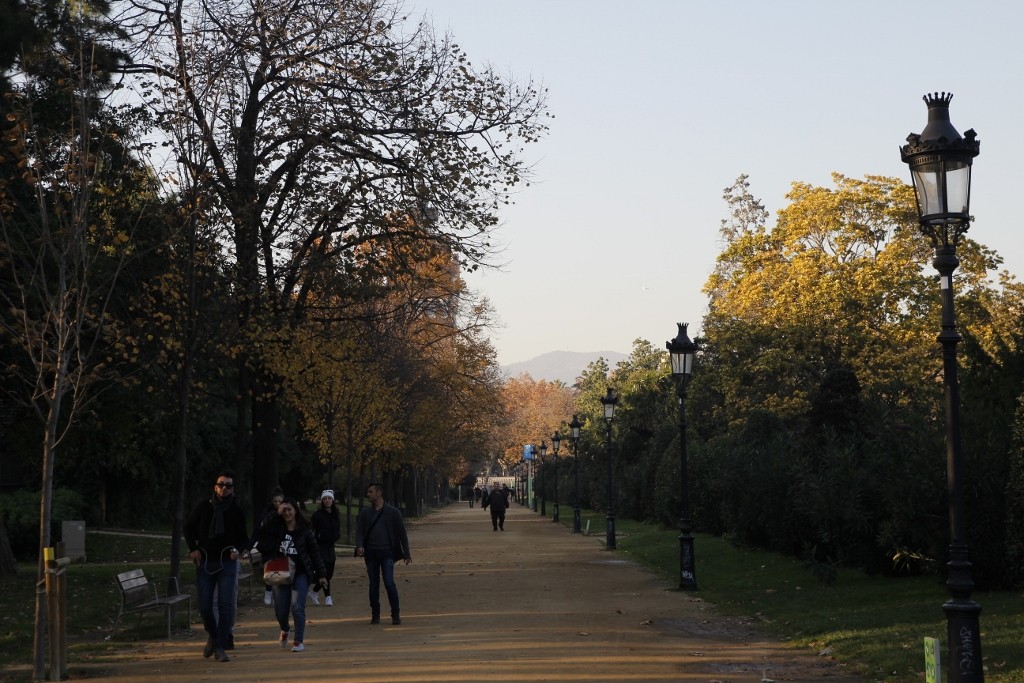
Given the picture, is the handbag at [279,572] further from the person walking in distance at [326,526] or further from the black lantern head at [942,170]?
the black lantern head at [942,170]

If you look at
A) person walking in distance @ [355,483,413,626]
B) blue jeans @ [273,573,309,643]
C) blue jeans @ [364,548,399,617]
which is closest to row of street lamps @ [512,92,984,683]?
blue jeans @ [273,573,309,643]

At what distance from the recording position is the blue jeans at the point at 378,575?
16312 mm

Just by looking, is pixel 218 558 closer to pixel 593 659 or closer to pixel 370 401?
pixel 593 659

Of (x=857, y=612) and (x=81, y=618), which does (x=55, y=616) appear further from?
(x=857, y=612)

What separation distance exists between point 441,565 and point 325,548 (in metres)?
8.05

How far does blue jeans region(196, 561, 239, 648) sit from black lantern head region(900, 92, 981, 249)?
307 inches

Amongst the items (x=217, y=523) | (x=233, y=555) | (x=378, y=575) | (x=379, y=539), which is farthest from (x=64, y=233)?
(x=378, y=575)

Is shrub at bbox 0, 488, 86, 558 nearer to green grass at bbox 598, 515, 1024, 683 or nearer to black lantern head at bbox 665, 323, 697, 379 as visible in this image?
green grass at bbox 598, 515, 1024, 683

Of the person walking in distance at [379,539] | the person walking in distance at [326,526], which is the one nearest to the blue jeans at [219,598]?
the person walking in distance at [379,539]

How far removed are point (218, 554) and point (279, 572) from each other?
2.65 ft

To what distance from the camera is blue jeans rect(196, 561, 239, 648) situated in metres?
13.3

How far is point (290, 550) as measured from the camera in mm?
14219

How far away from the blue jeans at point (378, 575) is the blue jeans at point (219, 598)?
308 cm

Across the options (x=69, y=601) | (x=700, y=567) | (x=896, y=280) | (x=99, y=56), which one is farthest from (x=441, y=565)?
(x=896, y=280)
